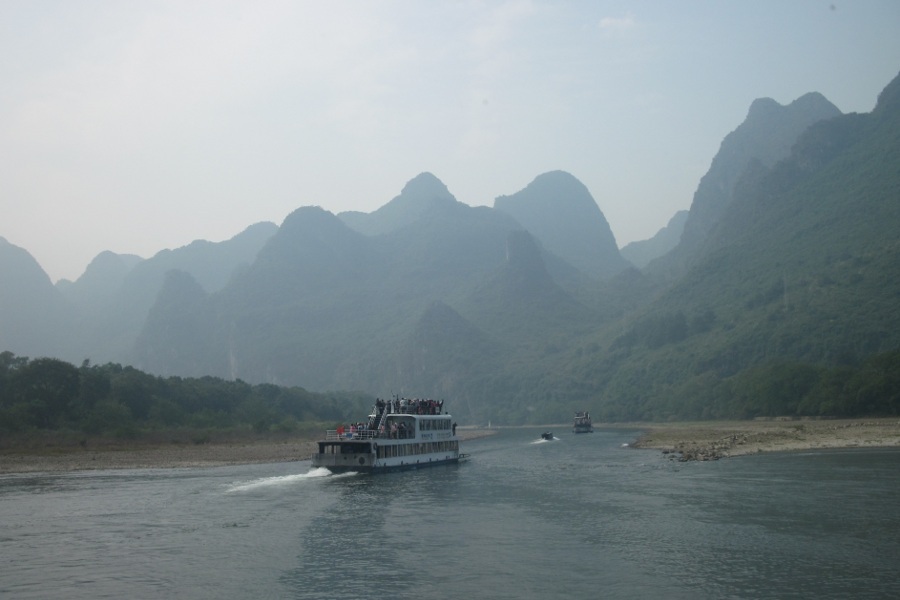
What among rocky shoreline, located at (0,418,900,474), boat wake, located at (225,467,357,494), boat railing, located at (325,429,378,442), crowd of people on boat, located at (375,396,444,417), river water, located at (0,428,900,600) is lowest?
river water, located at (0,428,900,600)

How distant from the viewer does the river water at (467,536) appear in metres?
24.1

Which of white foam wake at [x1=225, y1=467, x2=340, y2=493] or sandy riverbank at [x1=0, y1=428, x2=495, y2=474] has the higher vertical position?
sandy riverbank at [x1=0, y1=428, x2=495, y2=474]

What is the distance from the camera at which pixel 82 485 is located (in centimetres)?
5031

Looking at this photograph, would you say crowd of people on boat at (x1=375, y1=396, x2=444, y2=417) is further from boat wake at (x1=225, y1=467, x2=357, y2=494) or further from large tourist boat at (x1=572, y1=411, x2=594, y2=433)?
large tourist boat at (x1=572, y1=411, x2=594, y2=433)

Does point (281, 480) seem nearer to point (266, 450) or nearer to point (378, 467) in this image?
point (378, 467)

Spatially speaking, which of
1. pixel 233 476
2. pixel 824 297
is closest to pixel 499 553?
pixel 233 476

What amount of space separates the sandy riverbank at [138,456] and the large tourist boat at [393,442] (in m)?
15.6

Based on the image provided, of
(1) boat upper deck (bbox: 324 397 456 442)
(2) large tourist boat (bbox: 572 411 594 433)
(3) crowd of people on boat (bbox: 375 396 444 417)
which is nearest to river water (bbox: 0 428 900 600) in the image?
(1) boat upper deck (bbox: 324 397 456 442)

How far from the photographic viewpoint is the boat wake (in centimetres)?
4831

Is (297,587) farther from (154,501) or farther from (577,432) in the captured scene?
(577,432)

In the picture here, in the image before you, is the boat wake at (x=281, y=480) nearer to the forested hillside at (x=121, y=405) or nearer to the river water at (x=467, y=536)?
the river water at (x=467, y=536)

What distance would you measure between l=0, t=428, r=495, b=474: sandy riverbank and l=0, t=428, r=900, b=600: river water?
11.5 m

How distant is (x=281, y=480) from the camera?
5259 centimetres

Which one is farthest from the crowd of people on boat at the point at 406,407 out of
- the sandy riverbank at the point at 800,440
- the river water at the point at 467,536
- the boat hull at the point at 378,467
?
the sandy riverbank at the point at 800,440
